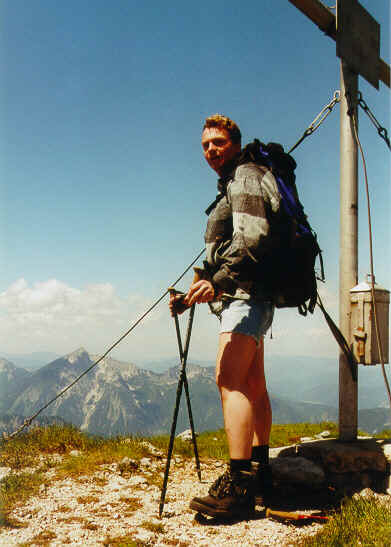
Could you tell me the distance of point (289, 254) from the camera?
143 inches

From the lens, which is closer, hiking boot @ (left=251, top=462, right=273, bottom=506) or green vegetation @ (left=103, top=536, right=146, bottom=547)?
green vegetation @ (left=103, top=536, right=146, bottom=547)

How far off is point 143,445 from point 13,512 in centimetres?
240

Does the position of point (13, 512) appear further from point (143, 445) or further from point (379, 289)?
point (379, 289)

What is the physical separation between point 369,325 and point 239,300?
1973 mm

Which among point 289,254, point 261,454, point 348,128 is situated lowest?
point 261,454

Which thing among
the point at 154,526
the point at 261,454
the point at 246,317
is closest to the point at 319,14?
the point at 246,317

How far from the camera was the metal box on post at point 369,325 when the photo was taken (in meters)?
4.77

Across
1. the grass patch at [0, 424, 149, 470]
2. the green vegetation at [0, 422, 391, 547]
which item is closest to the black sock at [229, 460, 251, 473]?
the green vegetation at [0, 422, 391, 547]

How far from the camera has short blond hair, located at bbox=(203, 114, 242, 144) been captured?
164 inches

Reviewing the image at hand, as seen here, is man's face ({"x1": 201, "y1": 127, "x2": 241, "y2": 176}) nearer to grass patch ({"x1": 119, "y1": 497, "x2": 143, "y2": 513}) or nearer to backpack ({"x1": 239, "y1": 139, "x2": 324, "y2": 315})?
backpack ({"x1": 239, "y1": 139, "x2": 324, "y2": 315})

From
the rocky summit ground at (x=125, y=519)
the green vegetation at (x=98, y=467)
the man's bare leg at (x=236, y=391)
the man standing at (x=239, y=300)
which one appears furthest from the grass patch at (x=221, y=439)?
the man's bare leg at (x=236, y=391)

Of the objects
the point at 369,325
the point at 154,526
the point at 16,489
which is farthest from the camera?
the point at 369,325

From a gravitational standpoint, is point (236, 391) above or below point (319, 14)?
below

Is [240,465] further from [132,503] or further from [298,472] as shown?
[132,503]
